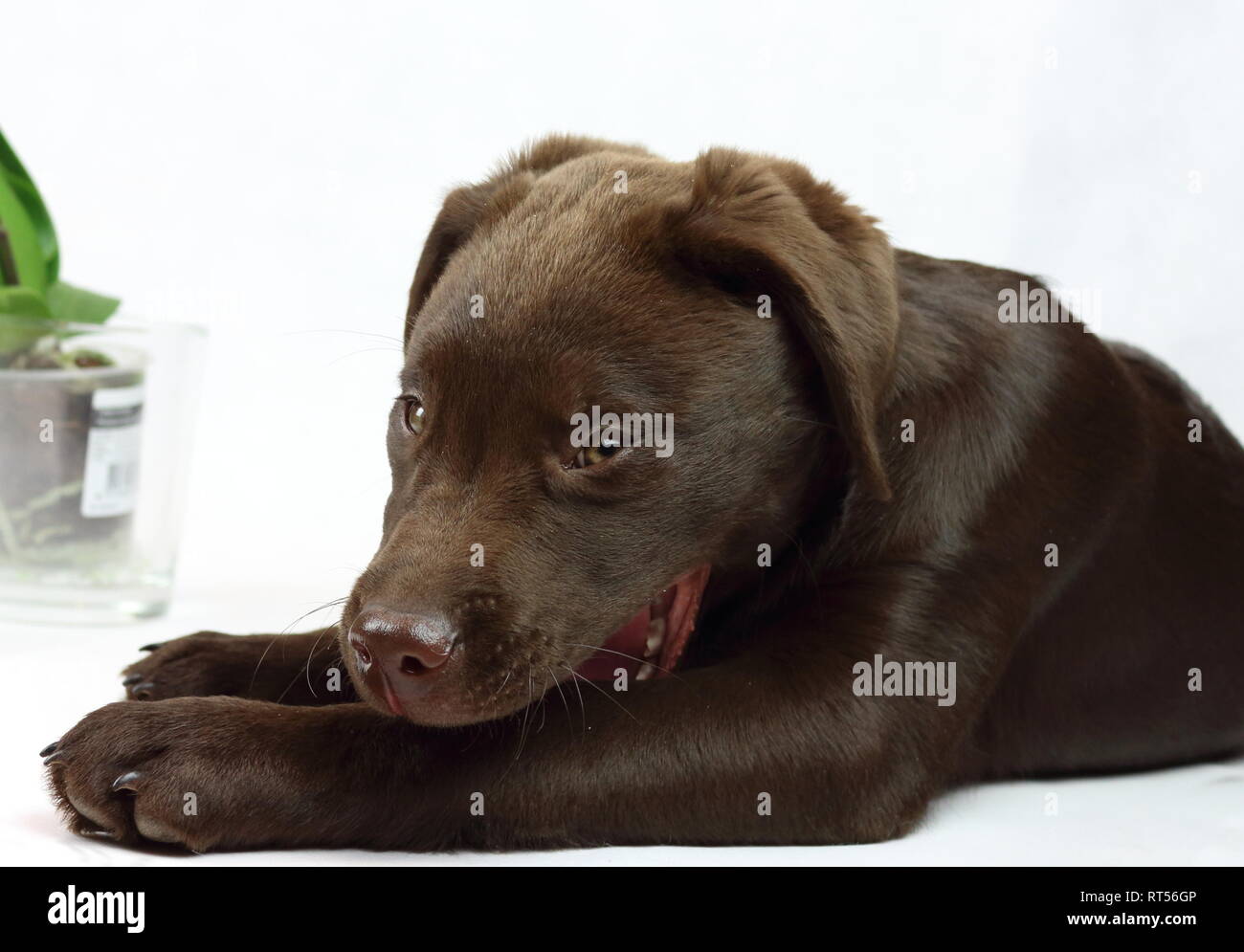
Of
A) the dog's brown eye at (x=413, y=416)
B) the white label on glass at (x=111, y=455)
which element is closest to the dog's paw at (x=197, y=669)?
the dog's brown eye at (x=413, y=416)

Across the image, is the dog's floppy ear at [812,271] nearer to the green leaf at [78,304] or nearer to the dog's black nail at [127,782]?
the dog's black nail at [127,782]

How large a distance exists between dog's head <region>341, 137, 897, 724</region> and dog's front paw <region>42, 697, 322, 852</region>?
0.27 m

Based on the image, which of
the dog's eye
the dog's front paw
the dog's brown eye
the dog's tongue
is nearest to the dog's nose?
the dog's front paw

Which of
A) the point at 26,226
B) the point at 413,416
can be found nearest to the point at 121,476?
the point at 26,226

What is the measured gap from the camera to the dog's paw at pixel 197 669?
3.48 meters

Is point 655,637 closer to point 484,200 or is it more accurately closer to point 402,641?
point 402,641

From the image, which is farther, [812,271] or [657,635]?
[657,635]

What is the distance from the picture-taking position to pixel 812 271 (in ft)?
9.70

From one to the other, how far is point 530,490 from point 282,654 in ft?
3.38

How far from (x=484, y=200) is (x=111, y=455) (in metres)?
2.15

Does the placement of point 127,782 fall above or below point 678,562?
below

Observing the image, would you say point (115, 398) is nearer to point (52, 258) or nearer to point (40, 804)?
point (52, 258)
